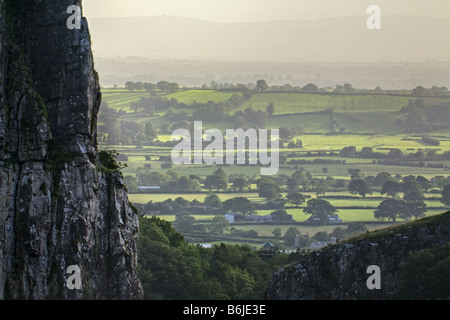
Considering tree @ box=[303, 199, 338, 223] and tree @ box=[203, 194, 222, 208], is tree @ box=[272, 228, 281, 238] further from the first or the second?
tree @ box=[203, 194, 222, 208]

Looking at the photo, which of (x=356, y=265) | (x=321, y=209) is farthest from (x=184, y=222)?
(x=356, y=265)

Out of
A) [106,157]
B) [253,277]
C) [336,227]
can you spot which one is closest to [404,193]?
[336,227]

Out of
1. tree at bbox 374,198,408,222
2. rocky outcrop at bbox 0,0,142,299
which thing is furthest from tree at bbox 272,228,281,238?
rocky outcrop at bbox 0,0,142,299

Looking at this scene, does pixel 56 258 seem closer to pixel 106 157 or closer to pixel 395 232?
pixel 106 157

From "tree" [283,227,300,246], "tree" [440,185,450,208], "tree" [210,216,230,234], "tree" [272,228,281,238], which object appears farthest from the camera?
"tree" [440,185,450,208]

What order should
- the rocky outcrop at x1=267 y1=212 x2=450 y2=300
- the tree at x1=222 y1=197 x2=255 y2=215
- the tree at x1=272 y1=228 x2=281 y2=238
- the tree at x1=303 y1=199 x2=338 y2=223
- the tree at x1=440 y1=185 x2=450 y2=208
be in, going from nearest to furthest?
the rocky outcrop at x1=267 y1=212 x2=450 y2=300 → the tree at x1=272 y1=228 x2=281 y2=238 → the tree at x1=303 y1=199 x2=338 y2=223 → the tree at x1=222 y1=197 x2=255 y2=215 → the tree at x1=440 y1=185 x2=450 y2=208

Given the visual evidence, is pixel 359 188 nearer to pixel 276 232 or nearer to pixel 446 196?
pixel 446 196

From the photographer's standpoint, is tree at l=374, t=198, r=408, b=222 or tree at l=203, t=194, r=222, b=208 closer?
tree at l=374, t=198, r=408, b=222

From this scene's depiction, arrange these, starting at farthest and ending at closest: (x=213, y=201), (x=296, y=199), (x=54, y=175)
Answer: (x=296, y=199) < (x=213, y=201) < (x=54, y=175)
